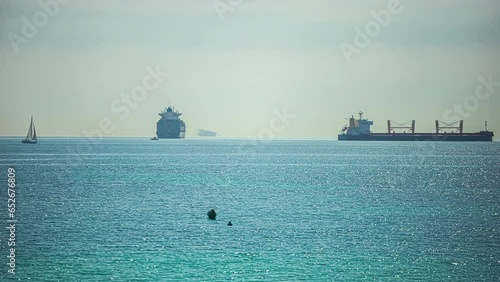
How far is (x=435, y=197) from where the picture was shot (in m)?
89.9

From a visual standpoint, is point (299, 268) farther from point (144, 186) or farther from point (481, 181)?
point (481, 181)

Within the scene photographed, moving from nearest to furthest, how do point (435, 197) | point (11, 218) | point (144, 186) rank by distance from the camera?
point (11, 218)
point (435, 197)
point (144, 186)

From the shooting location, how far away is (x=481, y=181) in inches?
4599

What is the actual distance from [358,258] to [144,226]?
2100cm

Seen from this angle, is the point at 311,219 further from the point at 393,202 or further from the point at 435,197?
the point at 435,197

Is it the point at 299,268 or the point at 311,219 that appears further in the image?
the point at 311,219

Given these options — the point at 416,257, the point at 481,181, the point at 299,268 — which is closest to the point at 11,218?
the point at 299,268

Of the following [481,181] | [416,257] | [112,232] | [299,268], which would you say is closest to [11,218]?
[112,232]

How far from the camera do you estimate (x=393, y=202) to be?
8400cm

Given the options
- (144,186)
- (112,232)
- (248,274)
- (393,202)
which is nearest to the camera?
(248,274)

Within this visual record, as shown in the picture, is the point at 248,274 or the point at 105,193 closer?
the point at 248,274

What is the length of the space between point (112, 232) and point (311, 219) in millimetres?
19026

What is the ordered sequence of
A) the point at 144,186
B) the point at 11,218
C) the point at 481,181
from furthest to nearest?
the point at 481,181 → the point at 144,186 → the point at 11,218

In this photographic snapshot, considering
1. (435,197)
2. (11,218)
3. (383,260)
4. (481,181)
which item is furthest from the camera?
(481,181)
